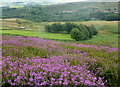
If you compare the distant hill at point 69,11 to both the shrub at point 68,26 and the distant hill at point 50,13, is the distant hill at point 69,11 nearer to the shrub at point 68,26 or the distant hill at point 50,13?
the distant hill at point 50,13

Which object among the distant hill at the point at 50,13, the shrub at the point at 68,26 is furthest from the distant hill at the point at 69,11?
the shrub at the point at 68,26

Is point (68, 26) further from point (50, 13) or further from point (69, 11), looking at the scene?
point (69, 11)

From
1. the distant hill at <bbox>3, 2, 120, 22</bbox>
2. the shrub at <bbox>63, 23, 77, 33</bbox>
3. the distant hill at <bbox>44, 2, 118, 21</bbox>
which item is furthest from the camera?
the distant hill at <bbox>44, 2, 118, 21</bbox>

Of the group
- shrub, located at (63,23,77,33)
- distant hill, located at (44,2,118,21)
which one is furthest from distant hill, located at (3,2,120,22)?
shrub, located at (63,23,77,33)

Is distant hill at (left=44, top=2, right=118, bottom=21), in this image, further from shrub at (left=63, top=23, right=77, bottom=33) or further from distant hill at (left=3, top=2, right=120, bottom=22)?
shrub at (left=63, top=23, right=77, bottom=33)

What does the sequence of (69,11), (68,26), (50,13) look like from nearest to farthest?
(68,26) → (50,13) → (69,11)

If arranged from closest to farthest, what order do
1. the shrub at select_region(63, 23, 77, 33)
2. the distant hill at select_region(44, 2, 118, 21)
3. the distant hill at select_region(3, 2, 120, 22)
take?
the distant hill at select_region(3, 2, 120, 22), the shrub at select_region(63, 23, 77, 33), the distant hill at select_region(44, 2, 118, 21)

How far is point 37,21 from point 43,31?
4.87 ft

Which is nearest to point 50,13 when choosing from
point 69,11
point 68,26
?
point 69,11

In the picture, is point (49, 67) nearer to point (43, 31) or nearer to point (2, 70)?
point (2, 70)

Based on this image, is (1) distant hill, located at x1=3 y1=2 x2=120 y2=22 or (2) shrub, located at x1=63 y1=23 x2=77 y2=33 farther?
(2) shrub, located at x1=63 y1=23 x2=77 y2=33

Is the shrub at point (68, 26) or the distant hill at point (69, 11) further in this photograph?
the distant hill at point (69, 11)

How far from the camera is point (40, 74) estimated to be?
241cm

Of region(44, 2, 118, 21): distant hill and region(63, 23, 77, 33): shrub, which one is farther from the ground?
region(44, 2, 118, 21): distant hill
